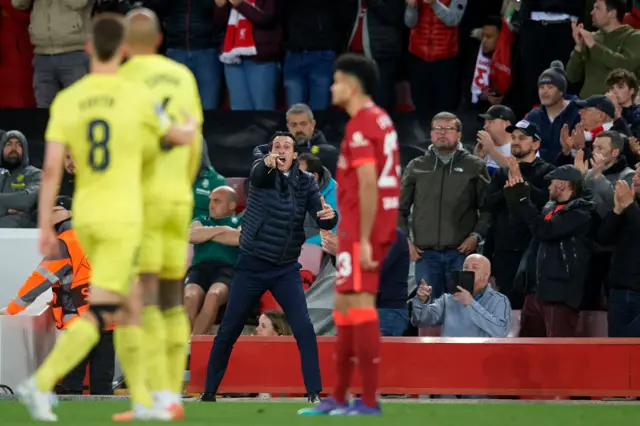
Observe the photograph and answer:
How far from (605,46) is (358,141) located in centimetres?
699

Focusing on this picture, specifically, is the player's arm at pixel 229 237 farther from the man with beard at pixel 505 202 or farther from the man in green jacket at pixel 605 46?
the man in green jacket at pixel 605 46

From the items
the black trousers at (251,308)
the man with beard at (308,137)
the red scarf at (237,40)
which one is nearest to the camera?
the black trousers at (251,308)

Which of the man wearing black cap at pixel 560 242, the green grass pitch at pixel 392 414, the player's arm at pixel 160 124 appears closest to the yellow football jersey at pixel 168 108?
the player's arm at pixel 160 124

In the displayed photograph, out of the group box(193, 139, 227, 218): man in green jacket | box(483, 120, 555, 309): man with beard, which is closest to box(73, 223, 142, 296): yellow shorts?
box(483, 120, 555, 309): man with beard

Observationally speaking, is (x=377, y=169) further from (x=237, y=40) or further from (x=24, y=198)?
(x=237, y=40)

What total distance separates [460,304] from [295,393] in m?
1.61

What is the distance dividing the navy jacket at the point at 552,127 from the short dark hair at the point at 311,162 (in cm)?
223

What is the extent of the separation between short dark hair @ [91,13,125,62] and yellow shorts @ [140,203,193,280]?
0.87 meters

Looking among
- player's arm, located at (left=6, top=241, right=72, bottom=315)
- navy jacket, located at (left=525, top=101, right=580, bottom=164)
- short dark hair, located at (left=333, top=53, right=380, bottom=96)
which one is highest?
short dark hair, located at (left=333, top=53, right=380, bottom=96)

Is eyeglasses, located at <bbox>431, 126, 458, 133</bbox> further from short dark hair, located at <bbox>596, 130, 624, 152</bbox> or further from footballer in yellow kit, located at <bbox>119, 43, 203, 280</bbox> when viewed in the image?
footballer in yellow kit, located at <bbox>119, 43, 203, 280</bbox>

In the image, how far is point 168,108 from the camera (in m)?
7.98

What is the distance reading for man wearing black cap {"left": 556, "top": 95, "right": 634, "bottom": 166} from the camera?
43.8 feet

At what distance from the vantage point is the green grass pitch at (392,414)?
8391 mm

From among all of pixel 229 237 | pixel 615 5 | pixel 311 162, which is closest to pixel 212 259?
pixel 229 237
